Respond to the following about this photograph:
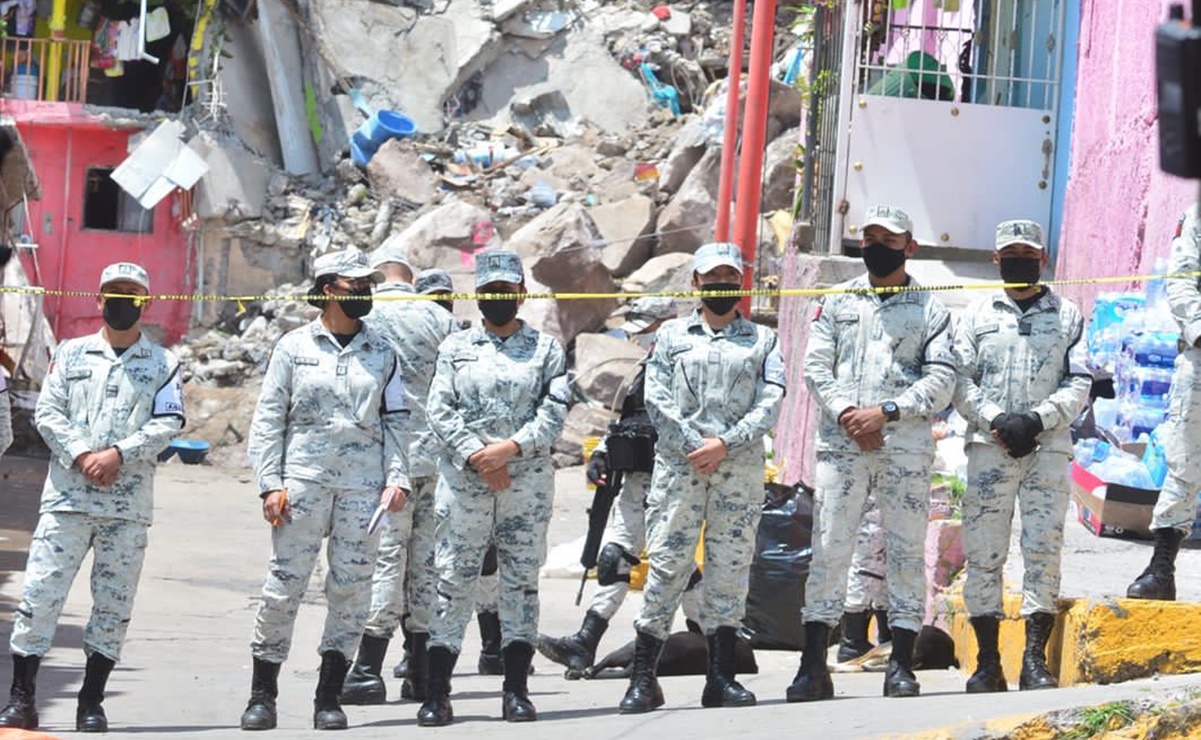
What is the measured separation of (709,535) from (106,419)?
2.54m

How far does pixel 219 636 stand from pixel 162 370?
3415 millimetres

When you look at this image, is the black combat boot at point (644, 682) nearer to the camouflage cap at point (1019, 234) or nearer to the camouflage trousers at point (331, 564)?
the camouflage trousers at point (331, 564)

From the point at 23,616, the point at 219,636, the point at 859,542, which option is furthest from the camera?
the point at 219,636

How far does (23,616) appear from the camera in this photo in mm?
7375

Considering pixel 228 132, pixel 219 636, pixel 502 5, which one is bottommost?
pixel 219 636

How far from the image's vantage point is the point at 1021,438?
24.6 ft

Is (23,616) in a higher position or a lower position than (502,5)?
lower

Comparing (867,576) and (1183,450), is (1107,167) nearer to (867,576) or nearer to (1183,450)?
(867,576)

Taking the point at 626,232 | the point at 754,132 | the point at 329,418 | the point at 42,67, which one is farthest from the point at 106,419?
the point at 42,67

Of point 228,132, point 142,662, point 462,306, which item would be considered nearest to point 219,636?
point 142,662

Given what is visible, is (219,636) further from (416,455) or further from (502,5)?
(502,5)

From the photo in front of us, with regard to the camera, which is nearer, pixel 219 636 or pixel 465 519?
pixel 465 519

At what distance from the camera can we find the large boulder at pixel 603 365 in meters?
21.2

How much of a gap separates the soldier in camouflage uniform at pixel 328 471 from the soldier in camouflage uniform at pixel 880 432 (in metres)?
1.78
